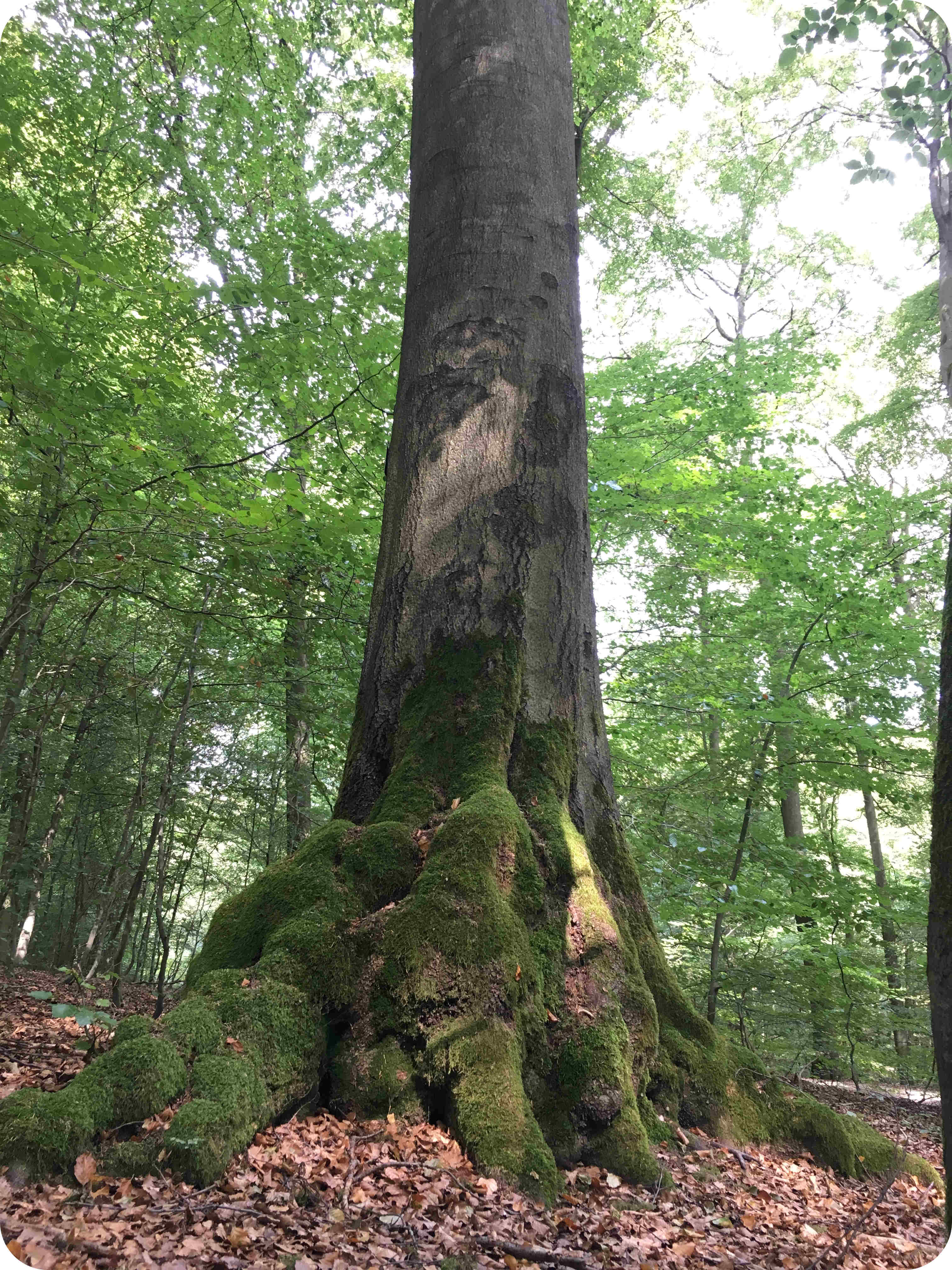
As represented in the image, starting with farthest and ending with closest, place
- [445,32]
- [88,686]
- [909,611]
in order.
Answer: [909,611], [88,686], [445,32]

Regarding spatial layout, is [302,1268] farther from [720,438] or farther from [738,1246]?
[720,438]

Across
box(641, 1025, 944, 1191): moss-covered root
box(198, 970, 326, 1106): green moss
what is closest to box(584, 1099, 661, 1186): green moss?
box(641, 1025, 944, 1191): moss-covered root

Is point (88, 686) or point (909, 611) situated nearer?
point (88, 686)

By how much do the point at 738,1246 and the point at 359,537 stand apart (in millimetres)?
4809

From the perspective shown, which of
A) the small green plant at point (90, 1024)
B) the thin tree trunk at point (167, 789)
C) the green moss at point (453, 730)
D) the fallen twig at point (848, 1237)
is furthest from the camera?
the thin tree trunk at point (167, 789)

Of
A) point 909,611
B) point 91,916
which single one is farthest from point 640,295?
point 91,916

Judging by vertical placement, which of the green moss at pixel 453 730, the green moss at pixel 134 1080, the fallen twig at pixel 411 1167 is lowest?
the fallen twig at pixel 411 1167

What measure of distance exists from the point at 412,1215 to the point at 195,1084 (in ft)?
2.42

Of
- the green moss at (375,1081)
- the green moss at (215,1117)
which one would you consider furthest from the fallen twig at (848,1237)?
the green moss at (215,1117)

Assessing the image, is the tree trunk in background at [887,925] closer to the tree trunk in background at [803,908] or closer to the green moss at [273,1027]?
the tree trunk in background at [803,908]

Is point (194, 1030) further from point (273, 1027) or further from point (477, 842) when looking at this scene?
point (477, 842)

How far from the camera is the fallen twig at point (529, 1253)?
187 centimetres

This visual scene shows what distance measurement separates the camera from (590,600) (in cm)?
352

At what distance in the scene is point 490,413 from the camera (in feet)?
11.0
